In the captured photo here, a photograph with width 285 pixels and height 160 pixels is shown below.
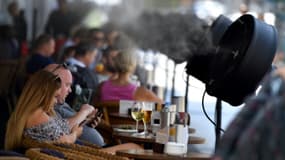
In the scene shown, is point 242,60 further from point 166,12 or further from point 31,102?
point 166,12

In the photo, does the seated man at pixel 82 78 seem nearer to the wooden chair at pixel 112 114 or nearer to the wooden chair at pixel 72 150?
the wooden chair at pixel 112 114

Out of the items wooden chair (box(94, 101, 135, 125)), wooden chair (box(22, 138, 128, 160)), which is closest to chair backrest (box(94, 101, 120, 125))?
wooden chair (box(94, 101, 135, 125))

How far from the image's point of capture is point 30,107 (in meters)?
4.80

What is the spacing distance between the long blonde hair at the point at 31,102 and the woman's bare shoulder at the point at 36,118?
0.06 feet

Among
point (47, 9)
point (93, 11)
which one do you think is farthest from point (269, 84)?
point (93, 11)

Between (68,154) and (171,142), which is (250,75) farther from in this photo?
(68,154)

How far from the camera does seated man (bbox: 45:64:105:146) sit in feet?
17.7

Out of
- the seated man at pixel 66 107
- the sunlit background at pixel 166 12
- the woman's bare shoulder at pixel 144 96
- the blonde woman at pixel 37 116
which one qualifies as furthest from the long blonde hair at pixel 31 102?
the sunlit background at pixel 166 12

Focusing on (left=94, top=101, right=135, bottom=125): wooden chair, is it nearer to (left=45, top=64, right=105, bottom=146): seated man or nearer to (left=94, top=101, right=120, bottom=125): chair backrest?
(left=94, top=101, right=120, bottom=125): chair backrest

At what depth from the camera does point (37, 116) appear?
484 centimetres

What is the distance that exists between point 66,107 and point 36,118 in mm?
906

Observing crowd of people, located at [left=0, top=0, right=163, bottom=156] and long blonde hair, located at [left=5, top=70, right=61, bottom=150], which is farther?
crowd of people, located at [left=0, top=0, right=163, bottom=156]

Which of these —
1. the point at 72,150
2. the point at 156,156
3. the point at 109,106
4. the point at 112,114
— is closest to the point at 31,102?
the point at 72,150

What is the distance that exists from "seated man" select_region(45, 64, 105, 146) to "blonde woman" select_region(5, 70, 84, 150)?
0.34 meters
